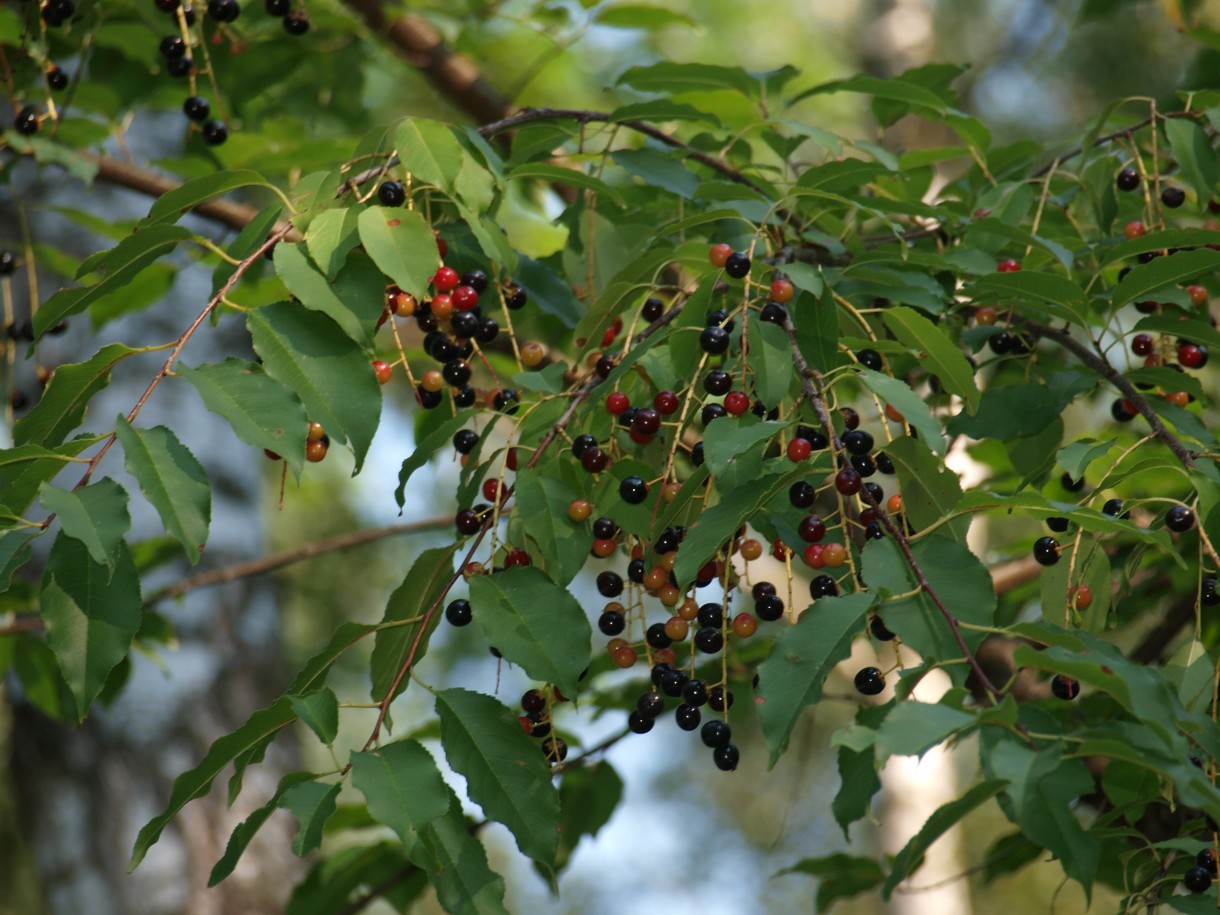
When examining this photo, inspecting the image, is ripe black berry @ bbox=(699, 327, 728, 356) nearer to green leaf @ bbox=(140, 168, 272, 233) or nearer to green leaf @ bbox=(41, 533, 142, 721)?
green leaf @ bbox=(140, 168, 272, 233)

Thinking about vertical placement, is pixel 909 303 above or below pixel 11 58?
below

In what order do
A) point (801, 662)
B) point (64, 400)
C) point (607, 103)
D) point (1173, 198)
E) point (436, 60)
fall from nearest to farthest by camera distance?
point (801, 662)
point (64, 400)
point (1173, 198)
point (436, 60)
point (607, 103)

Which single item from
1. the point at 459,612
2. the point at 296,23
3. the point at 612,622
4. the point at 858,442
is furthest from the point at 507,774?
the point at 296,23

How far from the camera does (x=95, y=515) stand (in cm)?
103

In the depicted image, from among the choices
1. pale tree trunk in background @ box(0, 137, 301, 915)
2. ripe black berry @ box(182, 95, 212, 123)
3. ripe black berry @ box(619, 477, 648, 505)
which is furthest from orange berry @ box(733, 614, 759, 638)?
pale tree trunk in background @ box(0, 137, 301, 915)

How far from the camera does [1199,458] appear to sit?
1.25 m

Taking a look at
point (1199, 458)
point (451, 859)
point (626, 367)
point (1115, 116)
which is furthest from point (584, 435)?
point (1115, 116)

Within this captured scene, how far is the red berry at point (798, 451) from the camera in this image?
3.77 ft

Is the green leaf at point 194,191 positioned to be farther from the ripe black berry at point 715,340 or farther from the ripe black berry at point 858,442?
the ripe black berry at point 858,442

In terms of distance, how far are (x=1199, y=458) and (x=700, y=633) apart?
0.55m

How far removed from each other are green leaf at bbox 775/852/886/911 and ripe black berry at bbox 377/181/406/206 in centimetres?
137

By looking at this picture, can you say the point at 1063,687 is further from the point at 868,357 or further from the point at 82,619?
the point at 82,619

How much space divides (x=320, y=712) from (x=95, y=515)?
25cm

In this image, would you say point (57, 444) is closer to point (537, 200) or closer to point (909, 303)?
point (909, 303)
